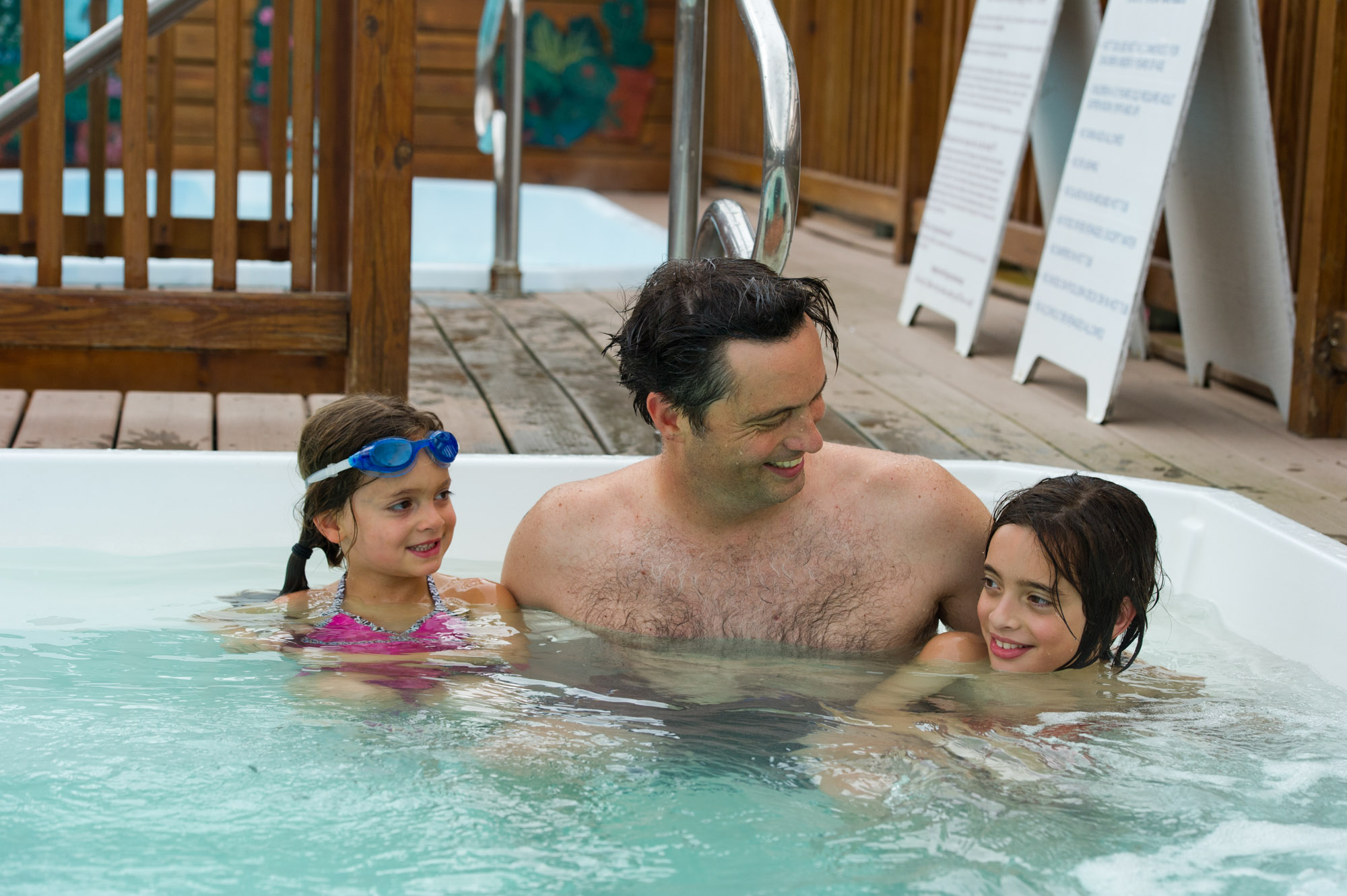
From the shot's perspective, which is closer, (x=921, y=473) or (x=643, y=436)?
(x=921, y=473)

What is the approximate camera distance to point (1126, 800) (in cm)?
185

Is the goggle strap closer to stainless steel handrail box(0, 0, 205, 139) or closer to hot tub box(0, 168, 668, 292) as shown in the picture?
stainless steel handrail box(0, 0, 205, 139)

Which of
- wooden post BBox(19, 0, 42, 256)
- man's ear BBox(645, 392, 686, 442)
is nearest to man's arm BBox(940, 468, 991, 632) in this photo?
man's ear BBox(645, 392, 686, 442)

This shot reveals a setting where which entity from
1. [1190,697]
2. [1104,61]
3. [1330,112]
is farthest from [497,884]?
[1104,61]

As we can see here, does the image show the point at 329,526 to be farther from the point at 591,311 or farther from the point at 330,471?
the point at 591,311

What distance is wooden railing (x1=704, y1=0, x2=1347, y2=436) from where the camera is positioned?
3.61 metres

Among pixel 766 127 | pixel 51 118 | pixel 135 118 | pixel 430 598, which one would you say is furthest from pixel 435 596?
pixel 51 118

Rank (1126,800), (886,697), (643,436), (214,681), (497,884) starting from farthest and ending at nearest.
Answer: (643,436) < (214,681) < (886,697) < (1126,800) < (497,884)

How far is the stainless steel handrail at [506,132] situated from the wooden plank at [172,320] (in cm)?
231

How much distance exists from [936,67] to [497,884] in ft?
18.7

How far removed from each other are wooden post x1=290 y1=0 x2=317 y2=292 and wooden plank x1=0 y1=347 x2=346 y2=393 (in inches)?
8.0

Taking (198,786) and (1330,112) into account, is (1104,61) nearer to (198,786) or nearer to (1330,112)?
(1330,112)

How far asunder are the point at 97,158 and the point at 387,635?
2288 millimetres

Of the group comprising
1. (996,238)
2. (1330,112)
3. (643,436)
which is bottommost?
(643,436)
